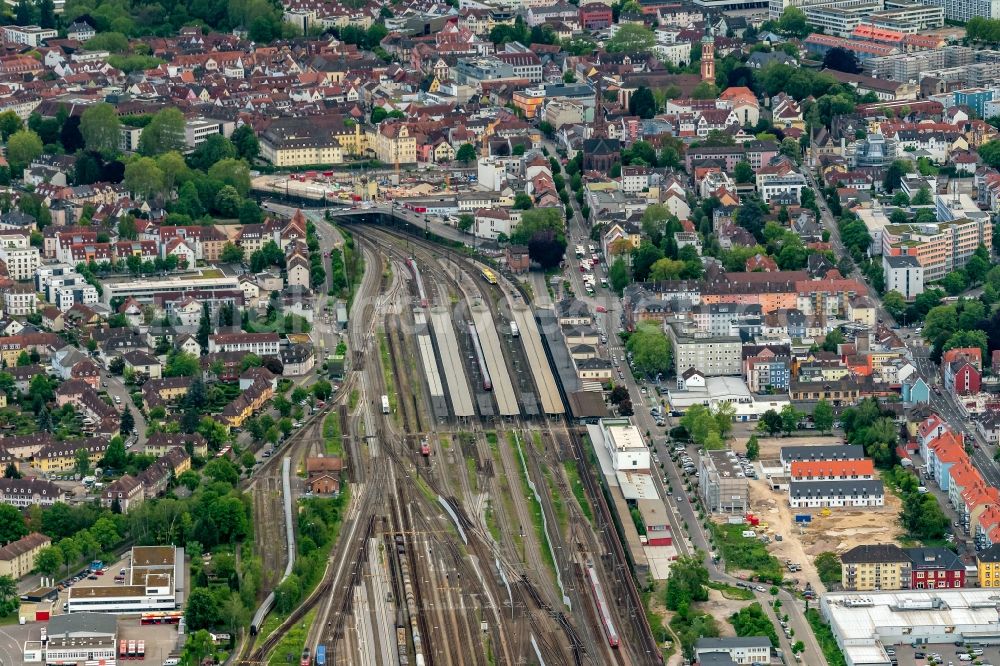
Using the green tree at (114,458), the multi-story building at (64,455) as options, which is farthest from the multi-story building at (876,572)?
the multi-story building at (64,455)

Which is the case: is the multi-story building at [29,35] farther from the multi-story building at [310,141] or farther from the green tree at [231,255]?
the green tree at [231,255]

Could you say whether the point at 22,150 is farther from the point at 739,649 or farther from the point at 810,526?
the point at 739,649

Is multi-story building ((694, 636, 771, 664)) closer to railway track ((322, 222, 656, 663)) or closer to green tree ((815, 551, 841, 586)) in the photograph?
railway track ((322, 222, 656, 663))

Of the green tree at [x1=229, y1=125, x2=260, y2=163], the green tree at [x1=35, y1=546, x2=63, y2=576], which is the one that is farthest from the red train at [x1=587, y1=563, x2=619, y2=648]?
the green tree at [x1=229, y1=125, x2=260, y2=163]

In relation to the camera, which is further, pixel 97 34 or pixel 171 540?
pixel 97 34

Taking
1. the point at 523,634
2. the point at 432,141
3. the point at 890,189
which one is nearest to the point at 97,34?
the point at 432,141

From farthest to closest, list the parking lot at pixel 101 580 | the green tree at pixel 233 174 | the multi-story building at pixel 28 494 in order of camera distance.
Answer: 1. the green tree at pixel 233 174
2. the multi-story building at pixel 28 494
3. the parking lot at pixel 101 580

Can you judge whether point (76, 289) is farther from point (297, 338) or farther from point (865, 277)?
point (865, 277)
